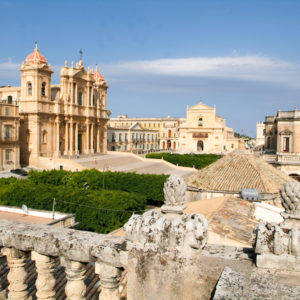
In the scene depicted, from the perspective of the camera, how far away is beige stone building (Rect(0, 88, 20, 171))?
37406mm

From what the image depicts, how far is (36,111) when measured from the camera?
4184cm

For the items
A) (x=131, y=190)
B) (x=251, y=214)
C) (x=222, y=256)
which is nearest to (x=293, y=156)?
(x=131, y=190)

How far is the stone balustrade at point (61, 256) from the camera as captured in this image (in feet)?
11.7

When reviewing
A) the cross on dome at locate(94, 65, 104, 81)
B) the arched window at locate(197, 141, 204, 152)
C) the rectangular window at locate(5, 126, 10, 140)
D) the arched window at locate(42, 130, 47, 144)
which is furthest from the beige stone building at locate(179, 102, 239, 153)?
the rectangular window at locate(5, 126, 10, 140)

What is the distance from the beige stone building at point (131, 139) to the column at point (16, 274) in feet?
219

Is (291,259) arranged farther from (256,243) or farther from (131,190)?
(131,190)

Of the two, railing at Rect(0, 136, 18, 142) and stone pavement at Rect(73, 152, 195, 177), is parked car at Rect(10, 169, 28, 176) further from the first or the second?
stone pavement at Rect(73, 152, 195, 177)

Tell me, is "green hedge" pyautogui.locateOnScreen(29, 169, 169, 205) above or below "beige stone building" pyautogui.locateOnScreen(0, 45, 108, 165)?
below

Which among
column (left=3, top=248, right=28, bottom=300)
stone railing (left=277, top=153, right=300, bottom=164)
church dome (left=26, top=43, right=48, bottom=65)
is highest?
church dome (left=26, top=43, right=48, bottom=65)

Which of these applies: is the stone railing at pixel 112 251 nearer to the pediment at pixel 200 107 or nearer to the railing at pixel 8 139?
the railing at pixel 8 139

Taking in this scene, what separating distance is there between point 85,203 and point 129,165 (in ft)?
80.8

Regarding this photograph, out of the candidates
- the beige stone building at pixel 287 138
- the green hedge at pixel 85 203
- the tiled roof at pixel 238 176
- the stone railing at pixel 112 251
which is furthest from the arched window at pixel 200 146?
the stone railing at pixel 112 251

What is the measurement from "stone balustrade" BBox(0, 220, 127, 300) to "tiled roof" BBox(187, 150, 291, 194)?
1424cm

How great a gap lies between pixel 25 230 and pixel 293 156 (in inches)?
1494
